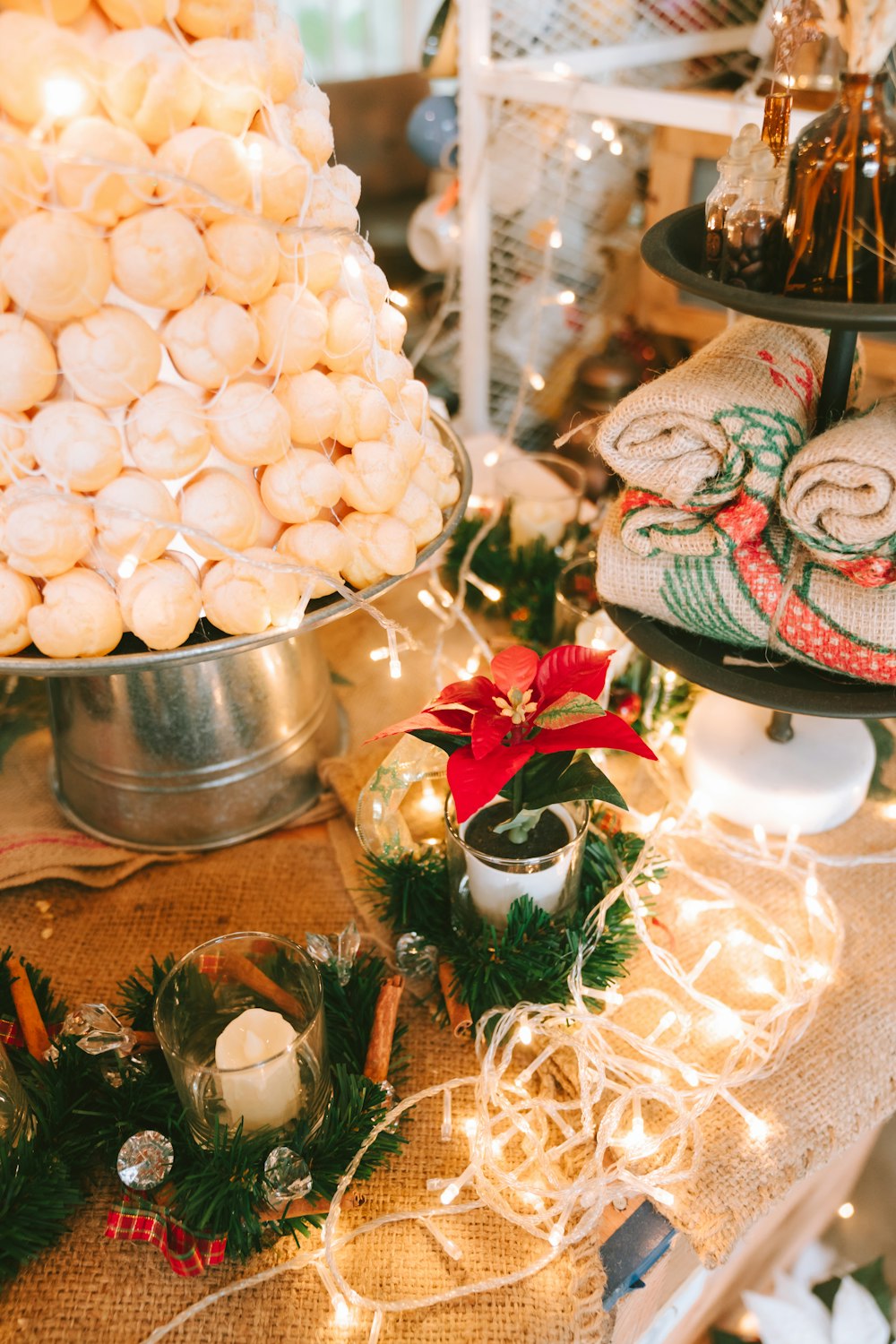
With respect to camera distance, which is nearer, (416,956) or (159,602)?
(159,602)

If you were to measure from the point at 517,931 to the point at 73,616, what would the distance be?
0.34 meters

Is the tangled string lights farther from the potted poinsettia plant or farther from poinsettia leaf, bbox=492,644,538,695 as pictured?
poinsettia leaf, bbox=492,644,538,695

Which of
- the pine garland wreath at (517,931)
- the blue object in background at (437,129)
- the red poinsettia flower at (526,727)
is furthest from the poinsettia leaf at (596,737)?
the blue object in background at (437,129)

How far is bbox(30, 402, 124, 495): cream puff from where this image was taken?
0.55 m

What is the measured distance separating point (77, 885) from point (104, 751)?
12 cm

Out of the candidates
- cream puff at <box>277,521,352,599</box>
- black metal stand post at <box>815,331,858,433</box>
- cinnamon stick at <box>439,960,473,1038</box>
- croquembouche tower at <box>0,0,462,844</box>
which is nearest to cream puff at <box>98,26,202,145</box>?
croquembouche tower at <box>0,0,462,844</box>

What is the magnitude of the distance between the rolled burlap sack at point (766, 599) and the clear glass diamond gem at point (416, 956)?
11.6 inches

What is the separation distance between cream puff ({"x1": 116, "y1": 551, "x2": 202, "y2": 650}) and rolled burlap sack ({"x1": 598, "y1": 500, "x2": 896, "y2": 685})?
0.32 metres

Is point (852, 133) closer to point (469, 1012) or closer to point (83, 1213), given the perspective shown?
point (469, 1012)

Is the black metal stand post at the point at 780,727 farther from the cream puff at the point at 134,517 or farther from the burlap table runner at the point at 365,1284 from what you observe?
the cream puff at the point at 134,517

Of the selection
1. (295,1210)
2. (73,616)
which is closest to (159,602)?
(73,616)

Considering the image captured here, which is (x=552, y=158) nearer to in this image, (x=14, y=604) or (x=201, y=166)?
(x=201, y=166)

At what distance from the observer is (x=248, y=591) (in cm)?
61

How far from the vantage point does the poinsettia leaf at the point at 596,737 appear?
59 centimetres
